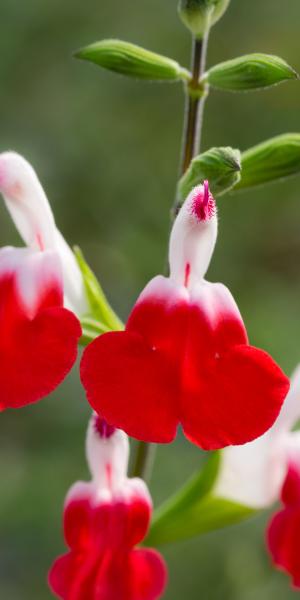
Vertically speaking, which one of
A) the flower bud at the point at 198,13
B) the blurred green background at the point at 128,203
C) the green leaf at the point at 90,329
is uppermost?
the flower bud at the point at 198,13

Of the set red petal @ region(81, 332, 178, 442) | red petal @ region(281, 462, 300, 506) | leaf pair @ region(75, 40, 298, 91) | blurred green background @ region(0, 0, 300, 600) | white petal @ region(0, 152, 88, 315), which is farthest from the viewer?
blurred green background @ region(0, 0, 300, 600)

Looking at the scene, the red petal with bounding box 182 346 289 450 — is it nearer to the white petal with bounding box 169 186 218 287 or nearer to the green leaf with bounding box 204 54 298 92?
the white petal with bounding box 169 186 218 287

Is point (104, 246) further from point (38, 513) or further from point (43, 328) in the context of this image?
point (43, 328)

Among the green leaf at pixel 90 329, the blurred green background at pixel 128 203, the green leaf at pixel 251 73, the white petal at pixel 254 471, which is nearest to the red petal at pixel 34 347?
the green leaf at pixel 90 329

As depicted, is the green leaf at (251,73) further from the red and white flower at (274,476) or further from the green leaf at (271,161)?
the red and white flower at (274,476)

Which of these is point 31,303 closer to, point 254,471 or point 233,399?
point 233,399

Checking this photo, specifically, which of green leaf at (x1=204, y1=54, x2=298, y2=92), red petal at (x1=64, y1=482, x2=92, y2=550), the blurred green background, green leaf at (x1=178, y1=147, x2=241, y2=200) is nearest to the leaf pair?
green leaf at (x1=204, y1=54, x2=298, y2=92)
